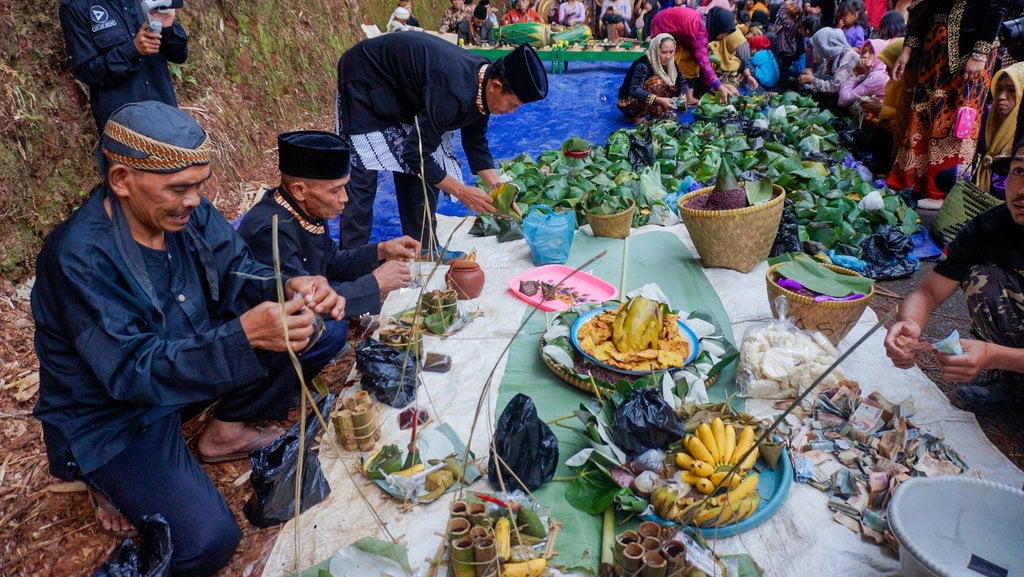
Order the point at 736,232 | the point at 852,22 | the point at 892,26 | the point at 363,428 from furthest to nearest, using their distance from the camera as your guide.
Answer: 1. the point at 852,22
2. the point at 892,26
3. the point at 736,232
4. the point at 363,428

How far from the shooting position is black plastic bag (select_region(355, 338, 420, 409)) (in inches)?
96.0

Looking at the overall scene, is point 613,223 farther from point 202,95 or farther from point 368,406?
point 202,95

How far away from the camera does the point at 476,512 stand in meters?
1.75

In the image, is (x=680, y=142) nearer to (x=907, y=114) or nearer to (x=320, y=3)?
(x=907, y=114)

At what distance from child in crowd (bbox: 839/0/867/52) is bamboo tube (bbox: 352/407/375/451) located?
788 centimetres

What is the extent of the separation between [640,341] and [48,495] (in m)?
2.22

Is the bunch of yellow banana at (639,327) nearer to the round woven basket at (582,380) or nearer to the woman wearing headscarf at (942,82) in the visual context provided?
the round woven basket at (582,380)

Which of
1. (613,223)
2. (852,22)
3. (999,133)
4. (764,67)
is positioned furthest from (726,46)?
(613,223)

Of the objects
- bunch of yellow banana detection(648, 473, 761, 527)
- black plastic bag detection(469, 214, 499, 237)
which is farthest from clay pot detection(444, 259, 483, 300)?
bunch of yellow banana detection(648, 473, 761, 527)

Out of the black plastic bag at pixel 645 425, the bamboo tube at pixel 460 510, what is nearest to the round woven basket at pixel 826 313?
the black plastic bag at pixel 645 425

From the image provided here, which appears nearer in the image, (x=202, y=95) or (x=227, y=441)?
(x=227, y=441)

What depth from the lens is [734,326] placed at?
10.0ft

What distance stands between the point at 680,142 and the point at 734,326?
2848 mm

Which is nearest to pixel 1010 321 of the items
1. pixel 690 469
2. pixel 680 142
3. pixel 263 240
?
pixel 690 469
